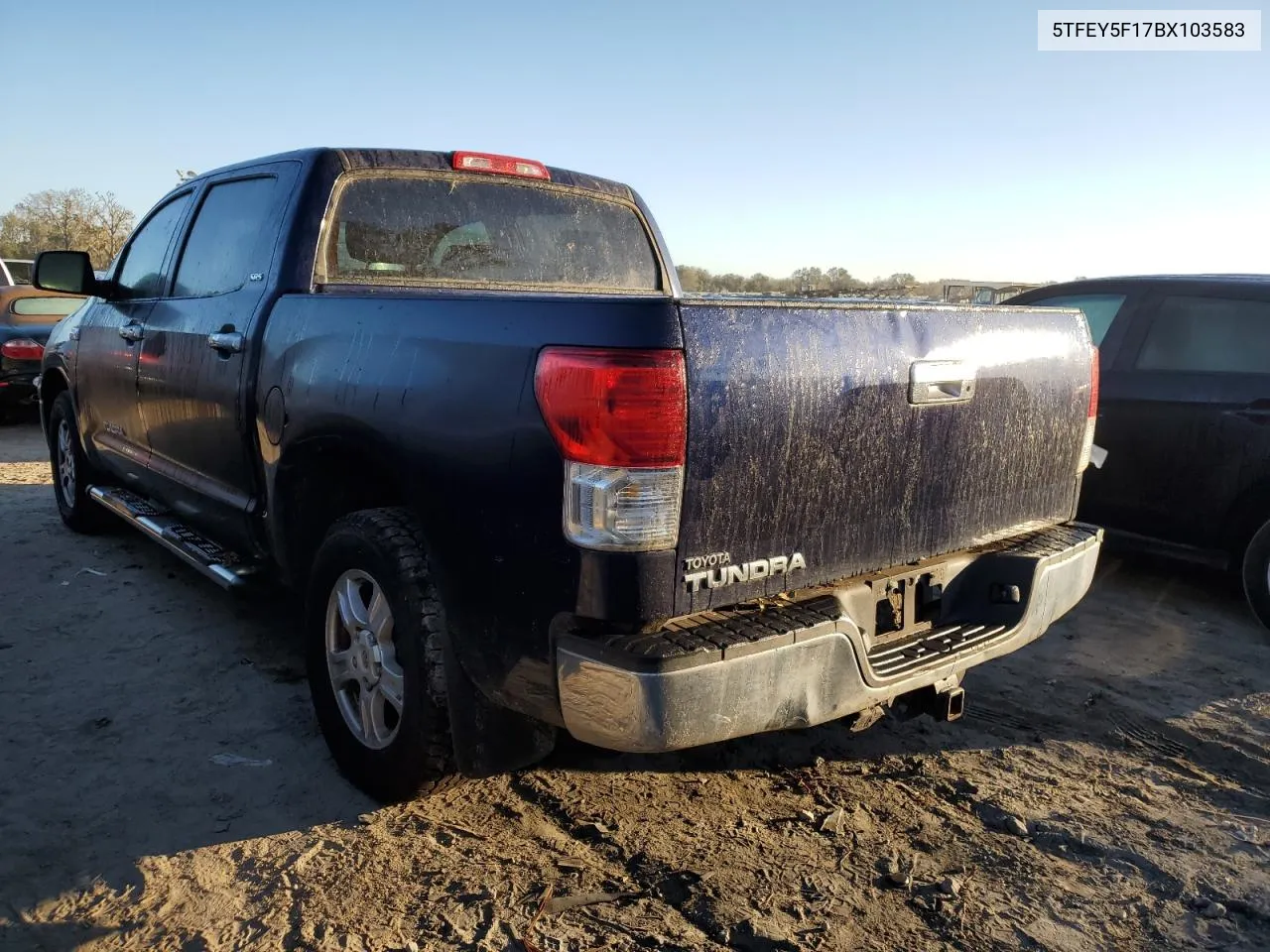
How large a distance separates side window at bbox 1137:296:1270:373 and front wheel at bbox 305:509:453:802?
4.36 m

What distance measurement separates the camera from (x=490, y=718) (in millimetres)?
2586

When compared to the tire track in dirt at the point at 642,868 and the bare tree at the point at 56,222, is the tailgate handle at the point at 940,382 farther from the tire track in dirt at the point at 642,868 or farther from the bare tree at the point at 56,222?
the bare tree at the point at 56,222

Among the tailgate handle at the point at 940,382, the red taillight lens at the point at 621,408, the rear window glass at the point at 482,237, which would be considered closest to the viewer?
the red taillight lens at the point at 621,408

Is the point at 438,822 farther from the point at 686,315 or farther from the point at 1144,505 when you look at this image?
the point at 1144,505

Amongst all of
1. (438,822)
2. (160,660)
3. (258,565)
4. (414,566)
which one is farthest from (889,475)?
(160,660)

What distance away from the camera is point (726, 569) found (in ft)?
7.38

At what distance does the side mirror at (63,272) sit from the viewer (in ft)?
15.2

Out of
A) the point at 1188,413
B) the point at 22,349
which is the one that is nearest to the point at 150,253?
the point at 1188,413

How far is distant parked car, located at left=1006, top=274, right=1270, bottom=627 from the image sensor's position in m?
4.73

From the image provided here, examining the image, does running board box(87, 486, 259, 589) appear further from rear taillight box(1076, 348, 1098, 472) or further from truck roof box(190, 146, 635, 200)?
rear taillight box(1076, 348, 1098, 472)

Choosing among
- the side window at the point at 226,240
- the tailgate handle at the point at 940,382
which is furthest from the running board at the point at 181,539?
the tailgate handle at the point at 940,382

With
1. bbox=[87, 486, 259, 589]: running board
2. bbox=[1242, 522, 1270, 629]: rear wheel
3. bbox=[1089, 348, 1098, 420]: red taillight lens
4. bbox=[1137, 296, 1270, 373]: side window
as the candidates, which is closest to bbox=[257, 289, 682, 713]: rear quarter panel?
bbox=[87, 486, 259, 589]: running board

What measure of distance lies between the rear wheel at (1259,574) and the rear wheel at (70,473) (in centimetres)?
623

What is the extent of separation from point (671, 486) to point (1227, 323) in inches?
167
